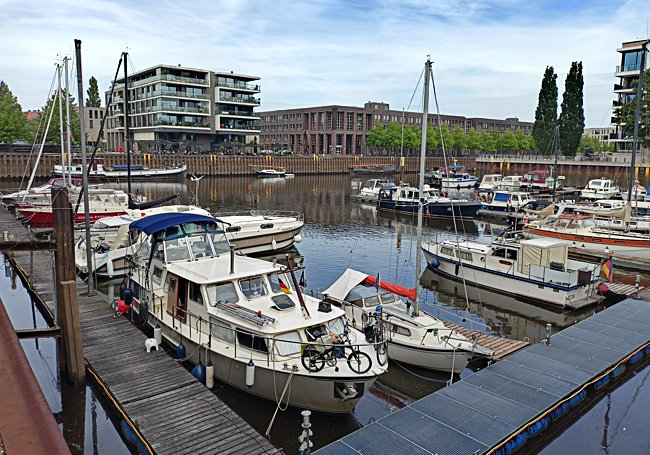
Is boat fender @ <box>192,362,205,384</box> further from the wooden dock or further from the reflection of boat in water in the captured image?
the reflection of boat in water

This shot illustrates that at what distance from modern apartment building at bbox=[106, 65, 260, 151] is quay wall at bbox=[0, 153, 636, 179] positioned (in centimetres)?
518

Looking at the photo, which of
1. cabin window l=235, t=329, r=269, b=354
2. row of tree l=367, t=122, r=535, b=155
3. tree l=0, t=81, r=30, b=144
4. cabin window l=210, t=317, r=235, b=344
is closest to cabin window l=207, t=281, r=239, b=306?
cabin window l=210, t=317, r=235, b=344

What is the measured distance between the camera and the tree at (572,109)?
305 feet

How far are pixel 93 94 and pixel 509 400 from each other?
125m

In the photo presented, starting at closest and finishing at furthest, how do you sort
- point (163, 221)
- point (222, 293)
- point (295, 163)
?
point (222, 293) < point (163, 221) < point (295, 163)

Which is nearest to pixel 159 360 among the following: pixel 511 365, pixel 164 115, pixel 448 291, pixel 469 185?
pixel 511 365

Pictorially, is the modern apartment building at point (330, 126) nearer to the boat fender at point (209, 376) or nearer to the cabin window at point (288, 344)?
the boat fender at point (209, 376)

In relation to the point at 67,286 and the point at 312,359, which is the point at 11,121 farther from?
the point at 312,359

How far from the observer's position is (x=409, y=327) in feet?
54.6

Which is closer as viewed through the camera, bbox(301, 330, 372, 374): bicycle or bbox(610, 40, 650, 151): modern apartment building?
bbox(301, 330, 372, 374): bicycle

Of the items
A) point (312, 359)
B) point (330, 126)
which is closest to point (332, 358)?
point (312, 359)

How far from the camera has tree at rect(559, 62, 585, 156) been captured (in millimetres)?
92875

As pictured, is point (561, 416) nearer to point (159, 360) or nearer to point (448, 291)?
point (159, 360)

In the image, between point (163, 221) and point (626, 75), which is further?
point (626, 75)
